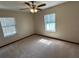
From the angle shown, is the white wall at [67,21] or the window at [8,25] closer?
the white wall at [67,21]

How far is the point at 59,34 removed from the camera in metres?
4.15

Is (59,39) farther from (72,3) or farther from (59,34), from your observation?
(72,3)

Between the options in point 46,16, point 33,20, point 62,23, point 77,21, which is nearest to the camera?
point 77,21

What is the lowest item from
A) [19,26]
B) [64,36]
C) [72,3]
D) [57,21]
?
[64,36]

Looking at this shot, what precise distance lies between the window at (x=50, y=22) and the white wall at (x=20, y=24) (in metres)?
1.48

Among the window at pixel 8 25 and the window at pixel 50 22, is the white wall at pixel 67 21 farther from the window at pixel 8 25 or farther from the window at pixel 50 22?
the window at pixel 8 25

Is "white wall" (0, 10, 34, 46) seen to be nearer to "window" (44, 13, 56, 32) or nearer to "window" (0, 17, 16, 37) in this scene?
"window" (0, 17, 16, 37)

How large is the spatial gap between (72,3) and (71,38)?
1.91m

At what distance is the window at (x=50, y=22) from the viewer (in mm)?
4498

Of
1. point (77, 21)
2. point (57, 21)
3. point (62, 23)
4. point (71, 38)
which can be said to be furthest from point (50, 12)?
point (71, 38)

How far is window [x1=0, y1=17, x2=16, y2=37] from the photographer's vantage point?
3.67 m

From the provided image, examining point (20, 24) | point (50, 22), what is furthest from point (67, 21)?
point (20, 24)

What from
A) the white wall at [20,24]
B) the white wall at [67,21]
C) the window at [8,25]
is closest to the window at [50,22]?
the white wall at [67,21]

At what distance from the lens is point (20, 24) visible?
472 centimetres
